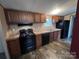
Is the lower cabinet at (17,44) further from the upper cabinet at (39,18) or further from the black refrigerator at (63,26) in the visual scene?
the black refrigerator at (63,26)

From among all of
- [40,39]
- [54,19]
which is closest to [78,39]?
[40,39]

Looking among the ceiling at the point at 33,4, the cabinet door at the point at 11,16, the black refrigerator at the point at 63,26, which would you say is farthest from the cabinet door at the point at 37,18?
the black refrigerator at the point at 63,26

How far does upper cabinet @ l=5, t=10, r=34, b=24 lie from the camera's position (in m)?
2.40

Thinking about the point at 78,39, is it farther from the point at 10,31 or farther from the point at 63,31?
the point at 63,31

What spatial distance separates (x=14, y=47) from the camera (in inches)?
91.4

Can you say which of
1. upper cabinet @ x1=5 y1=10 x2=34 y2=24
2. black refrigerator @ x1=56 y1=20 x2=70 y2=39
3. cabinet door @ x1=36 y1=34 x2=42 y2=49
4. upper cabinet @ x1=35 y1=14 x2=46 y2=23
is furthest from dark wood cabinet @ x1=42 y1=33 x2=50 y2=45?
black refrigerator @ x1=56 y1=20 x2=70 y2=39

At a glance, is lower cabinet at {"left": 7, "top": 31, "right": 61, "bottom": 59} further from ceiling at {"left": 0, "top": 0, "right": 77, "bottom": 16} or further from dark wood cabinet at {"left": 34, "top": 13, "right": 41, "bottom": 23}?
ceiling at {"left": 0, "top": 0, "right": 77, "bottom": 16}

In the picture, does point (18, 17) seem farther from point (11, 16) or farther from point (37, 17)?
point (37, 17)

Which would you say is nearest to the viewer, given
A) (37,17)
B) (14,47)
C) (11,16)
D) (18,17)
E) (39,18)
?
(14,47)

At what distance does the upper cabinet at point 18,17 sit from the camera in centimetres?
240

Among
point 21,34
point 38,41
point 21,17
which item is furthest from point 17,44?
point 21,17

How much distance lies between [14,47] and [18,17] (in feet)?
4.38

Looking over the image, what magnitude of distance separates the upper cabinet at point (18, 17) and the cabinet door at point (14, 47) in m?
0.88

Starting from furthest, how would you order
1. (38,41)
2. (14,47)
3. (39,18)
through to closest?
(39,18) → (38,41) → (14,47)
